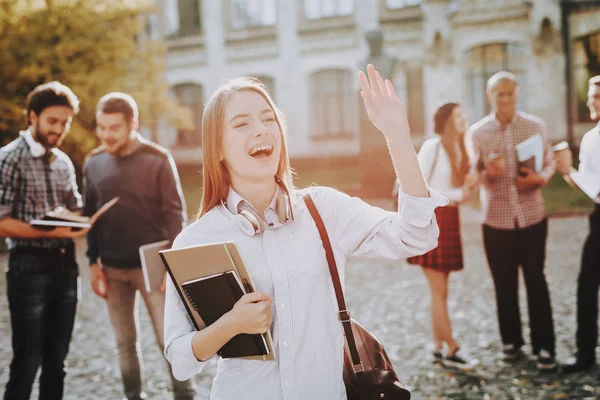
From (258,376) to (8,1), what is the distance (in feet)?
51.3

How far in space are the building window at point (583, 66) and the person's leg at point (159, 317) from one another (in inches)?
795

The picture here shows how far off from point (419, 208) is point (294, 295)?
0.49 m

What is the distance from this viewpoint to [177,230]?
4348 mm

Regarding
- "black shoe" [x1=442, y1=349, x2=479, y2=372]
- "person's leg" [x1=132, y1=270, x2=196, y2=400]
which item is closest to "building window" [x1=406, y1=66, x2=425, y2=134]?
"black shoe" [x1=442, y1=349, x2=479, y2=372]

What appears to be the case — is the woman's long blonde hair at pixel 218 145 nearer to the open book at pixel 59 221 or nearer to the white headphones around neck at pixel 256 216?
the white headphones around neck at pixel 256 216

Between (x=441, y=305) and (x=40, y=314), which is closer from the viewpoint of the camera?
(x=40, y=314)

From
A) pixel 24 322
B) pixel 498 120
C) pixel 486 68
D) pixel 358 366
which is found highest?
pixel 486 68

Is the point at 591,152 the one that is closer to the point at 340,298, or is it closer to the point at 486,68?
the point at 340,298

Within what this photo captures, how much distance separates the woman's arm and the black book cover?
593mm

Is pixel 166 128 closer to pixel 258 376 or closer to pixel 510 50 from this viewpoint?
pixel 510 50

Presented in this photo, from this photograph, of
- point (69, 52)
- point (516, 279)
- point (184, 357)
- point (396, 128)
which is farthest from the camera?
point (69, 52)

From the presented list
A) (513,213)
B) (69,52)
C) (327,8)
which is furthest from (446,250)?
(327,8)

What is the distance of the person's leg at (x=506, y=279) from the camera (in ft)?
17.5

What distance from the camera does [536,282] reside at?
5207 mm
